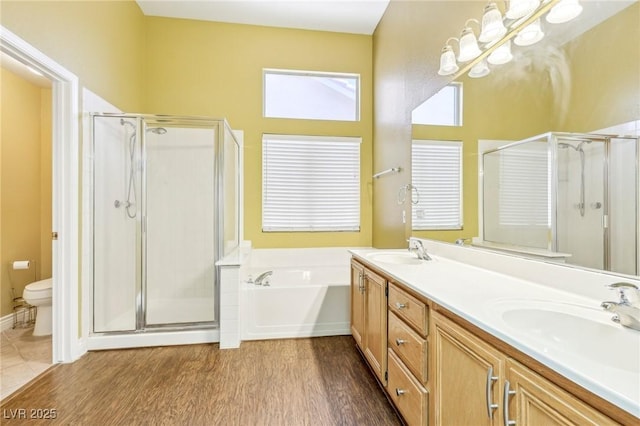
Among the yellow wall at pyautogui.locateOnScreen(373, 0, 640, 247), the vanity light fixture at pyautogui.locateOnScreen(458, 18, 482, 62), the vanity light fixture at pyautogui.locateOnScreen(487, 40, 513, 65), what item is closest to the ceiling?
the yellow wall at pyautogui.locateOnScreen(373, 0, 640, 247)

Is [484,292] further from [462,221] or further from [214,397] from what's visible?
[214,397]

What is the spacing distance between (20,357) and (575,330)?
136 inches

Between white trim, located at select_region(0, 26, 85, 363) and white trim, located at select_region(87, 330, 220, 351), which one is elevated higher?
white trim, located at select_region(0, 26, 85, 363)

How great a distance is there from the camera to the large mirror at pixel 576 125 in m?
0.97

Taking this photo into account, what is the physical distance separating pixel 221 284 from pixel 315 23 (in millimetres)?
3109

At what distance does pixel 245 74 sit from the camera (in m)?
3.39

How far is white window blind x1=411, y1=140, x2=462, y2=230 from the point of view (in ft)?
6.32

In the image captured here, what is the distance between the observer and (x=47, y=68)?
1930 mm

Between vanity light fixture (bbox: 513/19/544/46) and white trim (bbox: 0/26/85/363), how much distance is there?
2.96 metres

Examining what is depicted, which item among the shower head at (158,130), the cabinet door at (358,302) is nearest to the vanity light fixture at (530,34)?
the cabinet door at (358,302)

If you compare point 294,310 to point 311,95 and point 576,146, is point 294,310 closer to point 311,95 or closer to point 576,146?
point 576,146

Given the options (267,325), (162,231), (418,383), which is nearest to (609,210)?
(418,383)

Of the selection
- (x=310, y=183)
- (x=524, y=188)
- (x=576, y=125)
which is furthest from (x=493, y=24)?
(x=310, y=183)

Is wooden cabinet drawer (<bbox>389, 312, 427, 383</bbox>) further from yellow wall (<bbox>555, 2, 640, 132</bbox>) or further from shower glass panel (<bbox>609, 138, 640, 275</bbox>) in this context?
yellow wall (<bbox>555, 2, 640, 132</bbox>)
